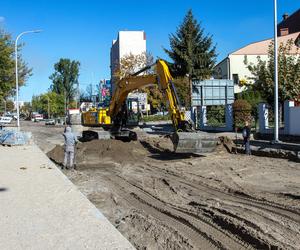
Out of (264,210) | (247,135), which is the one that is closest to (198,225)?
(264,210)

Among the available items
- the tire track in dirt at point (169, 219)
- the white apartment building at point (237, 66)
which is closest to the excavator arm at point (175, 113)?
the tire track in dirt at point (169, 219)

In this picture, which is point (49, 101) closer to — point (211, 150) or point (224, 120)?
point (224, 120)

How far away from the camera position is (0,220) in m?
8.02

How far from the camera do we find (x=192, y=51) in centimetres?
4038

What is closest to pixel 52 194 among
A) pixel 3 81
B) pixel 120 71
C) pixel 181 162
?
pixel 181 162

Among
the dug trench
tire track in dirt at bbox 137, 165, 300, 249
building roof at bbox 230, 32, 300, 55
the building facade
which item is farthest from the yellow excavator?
building roof at bbox 230, 32, 300, 55

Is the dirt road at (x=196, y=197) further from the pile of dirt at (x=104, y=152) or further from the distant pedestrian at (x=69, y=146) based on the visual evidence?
the distant pedestrian at (x=69, y=146)

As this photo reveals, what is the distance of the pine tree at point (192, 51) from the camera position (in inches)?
1583

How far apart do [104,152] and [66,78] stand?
11008cm

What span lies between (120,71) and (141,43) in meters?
53.4

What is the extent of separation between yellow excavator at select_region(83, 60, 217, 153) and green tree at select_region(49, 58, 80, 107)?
10249 centimetres

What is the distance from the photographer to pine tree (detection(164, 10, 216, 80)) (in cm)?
4022

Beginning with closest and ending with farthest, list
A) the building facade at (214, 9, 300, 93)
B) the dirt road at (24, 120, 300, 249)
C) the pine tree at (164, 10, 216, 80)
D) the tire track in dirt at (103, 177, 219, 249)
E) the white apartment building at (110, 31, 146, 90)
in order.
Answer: the tire track in dirt at (103, 177, 219, 249) < the dirt road at (24, 120, 300, 249) < the pine tree at (164, 10, 216, 80) < the building facade at (214, 9, 300, 93) < the white apartment building at (110, 31, 146, 90)

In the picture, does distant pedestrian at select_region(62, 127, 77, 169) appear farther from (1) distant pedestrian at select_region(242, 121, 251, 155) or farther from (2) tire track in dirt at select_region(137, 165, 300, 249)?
(1) distant pedestrian at select_region(242, 121, 251, 155)
